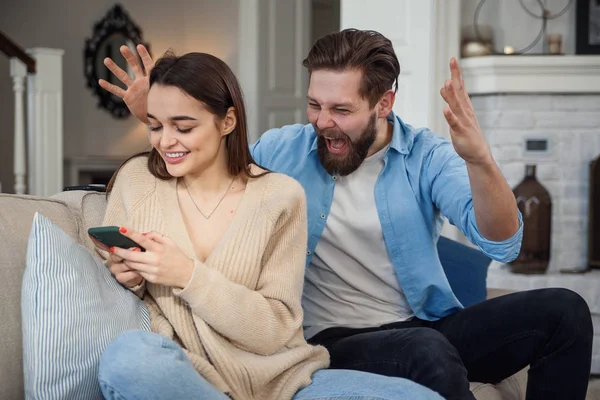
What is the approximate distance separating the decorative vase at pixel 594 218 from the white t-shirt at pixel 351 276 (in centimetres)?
236

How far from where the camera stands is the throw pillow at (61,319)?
1422mm

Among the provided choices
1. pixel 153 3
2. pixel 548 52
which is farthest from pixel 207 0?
pixel 548 52

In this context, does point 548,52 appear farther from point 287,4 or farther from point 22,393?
point 22,393

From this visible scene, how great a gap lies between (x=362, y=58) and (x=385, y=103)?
138 mm

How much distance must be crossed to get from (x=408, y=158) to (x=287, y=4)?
151 inches

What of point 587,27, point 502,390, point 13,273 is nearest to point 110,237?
point 13,273

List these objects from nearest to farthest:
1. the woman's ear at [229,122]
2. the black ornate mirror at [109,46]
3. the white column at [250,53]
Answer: the woman's ear at [229,122], the white column at [250,53], the black ornate mirror at [109,46]

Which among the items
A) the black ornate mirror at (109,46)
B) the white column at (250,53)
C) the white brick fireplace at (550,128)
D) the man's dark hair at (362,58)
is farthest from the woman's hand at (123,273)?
the black ornate mirror at (109,46)

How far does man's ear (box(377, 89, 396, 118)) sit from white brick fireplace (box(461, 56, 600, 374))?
2045 mm

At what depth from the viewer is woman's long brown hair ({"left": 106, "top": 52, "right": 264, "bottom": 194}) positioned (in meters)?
1.71

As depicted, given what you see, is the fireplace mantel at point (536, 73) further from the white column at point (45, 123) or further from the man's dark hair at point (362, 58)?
the white column at point (45, 123)

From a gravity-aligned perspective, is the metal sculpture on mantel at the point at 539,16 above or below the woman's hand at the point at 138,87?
above

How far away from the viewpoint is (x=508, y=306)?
6.51ft

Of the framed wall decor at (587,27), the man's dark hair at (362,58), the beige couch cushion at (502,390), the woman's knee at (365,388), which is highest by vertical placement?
the framed wall decor at (587,27)
